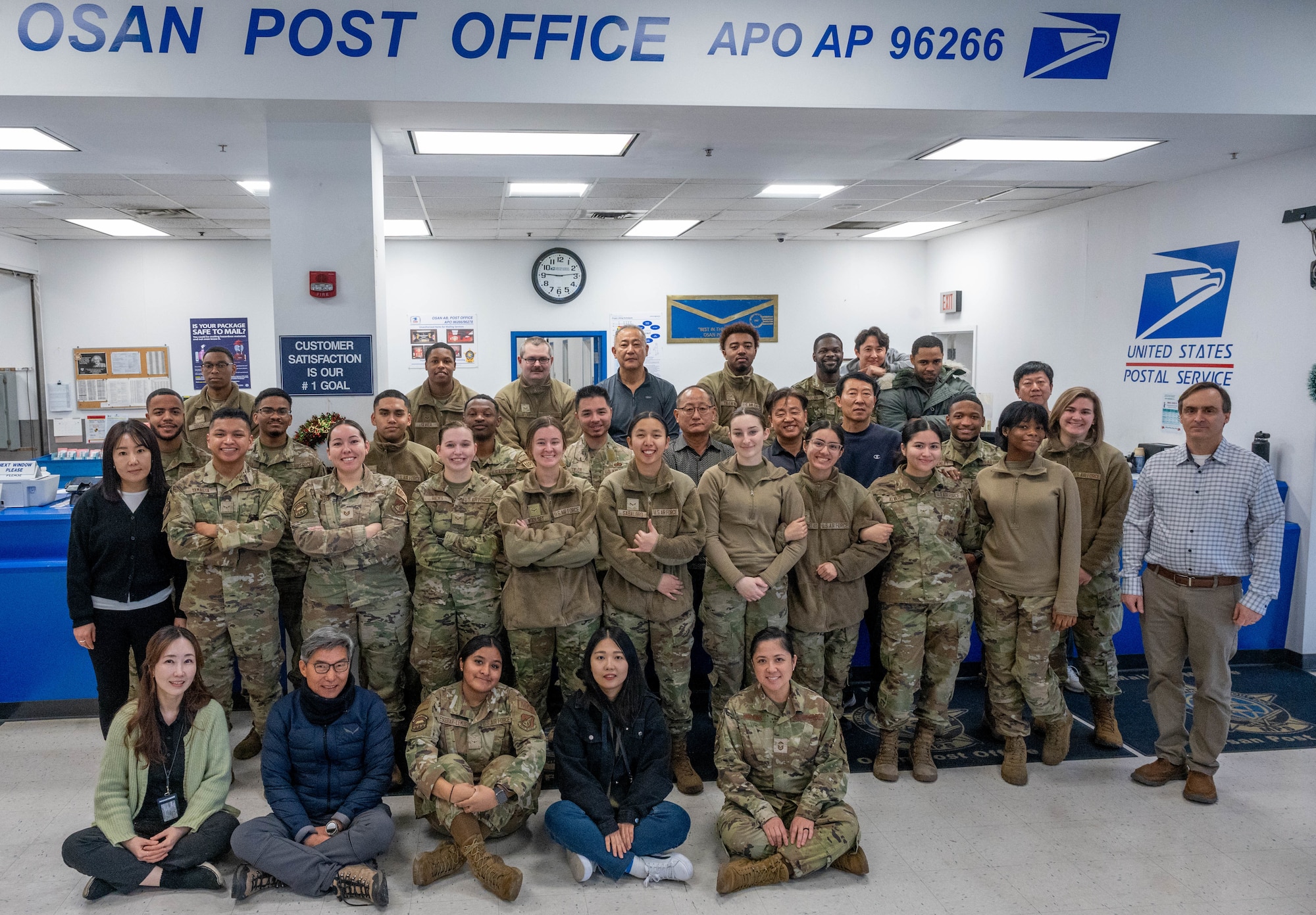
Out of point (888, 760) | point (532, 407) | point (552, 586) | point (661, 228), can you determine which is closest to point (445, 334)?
point (661, 228)

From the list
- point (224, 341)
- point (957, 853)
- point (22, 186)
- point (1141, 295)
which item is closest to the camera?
point (957, 853)

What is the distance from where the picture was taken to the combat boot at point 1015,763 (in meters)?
3.82

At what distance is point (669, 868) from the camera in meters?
3.06

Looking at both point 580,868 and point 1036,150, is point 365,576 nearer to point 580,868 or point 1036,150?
point 580,868

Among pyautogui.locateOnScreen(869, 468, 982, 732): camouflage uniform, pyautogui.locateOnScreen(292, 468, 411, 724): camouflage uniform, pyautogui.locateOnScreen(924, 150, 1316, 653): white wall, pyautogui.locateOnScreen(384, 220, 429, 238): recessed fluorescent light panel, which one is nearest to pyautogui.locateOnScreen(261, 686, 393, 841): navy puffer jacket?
pyautogui.locateOnScreen(292, 468, 411, 724): camouflage uniform

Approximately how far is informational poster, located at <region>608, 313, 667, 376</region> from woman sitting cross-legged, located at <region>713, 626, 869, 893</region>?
6.74m

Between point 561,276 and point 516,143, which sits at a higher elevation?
point 516,143

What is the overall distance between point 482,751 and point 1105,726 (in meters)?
3.06

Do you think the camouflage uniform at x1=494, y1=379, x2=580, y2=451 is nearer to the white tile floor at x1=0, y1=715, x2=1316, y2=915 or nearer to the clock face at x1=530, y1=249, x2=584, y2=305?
the white tile floor at x1=0, y1=715, x2=1316, y2=915

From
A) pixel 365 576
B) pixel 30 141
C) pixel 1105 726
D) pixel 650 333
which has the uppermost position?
pixel 30 141

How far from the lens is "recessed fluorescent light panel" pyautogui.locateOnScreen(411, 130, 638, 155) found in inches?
199

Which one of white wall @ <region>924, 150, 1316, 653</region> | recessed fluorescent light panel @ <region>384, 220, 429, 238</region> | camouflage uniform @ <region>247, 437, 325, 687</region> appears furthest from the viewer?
recessed fluorescent light panel @ <region>384, 220, 429, 238</region>

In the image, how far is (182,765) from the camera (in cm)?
314

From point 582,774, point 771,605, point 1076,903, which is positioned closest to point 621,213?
point 771,605
